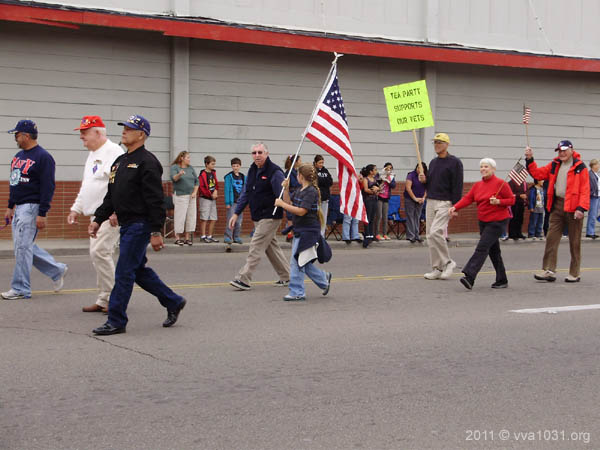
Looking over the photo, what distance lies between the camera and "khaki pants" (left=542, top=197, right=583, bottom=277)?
11992mm

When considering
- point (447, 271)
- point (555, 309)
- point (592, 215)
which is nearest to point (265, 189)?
point (447, 271)

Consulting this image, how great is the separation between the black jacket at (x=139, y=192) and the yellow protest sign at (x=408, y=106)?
718cm

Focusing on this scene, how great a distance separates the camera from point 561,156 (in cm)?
1204

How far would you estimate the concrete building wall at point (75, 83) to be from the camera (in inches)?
691

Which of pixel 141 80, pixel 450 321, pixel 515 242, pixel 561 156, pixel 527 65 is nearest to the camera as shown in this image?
pixel 450 321

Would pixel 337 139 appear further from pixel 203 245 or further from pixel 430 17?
pixel 430 17

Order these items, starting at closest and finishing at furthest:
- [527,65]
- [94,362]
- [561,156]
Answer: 1. [94,362]
2. [561,156]
3. [527,65]

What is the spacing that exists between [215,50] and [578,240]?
1034 cm

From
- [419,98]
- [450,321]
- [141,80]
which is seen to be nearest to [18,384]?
[450,321]

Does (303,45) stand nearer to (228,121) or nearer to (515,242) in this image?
(228,121)

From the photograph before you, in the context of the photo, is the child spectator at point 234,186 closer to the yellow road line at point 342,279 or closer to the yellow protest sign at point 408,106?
the yellow protest sign at point 408,106

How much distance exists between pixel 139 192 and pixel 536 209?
15.9 metres

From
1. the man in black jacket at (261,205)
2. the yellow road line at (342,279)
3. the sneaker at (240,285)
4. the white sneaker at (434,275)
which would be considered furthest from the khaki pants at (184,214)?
the sneaker at (240,285)

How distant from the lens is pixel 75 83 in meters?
18.2
